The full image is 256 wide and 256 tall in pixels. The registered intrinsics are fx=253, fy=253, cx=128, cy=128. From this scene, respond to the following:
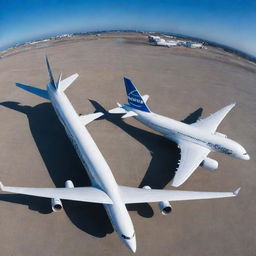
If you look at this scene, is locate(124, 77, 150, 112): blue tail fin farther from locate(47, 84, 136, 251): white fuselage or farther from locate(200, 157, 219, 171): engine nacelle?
locate(200, 157, 219, 171): engine nacelle

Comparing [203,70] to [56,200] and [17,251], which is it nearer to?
[56,200]

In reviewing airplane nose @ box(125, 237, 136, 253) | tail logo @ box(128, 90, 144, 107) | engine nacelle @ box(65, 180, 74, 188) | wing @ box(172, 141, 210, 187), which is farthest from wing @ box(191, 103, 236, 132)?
airplane nose @ box(125, 237, 136, 253)

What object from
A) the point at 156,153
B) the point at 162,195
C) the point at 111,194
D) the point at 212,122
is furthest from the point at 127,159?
the point at 212,122

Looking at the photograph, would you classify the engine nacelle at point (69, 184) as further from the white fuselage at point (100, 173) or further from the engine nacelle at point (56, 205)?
the engine nacelle at point (56, 205)

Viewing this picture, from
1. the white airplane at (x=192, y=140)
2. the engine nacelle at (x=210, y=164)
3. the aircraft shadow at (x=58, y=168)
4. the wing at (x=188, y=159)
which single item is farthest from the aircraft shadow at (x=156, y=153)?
the aircraft shadow at (x=58, y=168)

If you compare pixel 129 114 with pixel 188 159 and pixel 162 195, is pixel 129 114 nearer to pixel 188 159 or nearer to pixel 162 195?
pixel 188 159

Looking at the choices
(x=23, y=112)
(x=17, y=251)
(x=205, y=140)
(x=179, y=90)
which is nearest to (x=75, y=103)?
(x=23, y=112)
